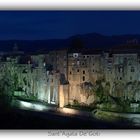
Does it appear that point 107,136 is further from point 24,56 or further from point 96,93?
point 24,56

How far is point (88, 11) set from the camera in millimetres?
3619

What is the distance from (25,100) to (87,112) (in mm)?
408

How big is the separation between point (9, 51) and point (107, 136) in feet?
2.73

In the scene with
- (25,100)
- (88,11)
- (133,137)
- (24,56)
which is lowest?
(133,137)

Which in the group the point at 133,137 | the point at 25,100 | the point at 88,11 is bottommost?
the point at 133,137

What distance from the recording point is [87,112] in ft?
12.0

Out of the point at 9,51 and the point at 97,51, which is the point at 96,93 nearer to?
the point at 97,51

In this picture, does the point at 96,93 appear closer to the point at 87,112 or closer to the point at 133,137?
the point at 87,112

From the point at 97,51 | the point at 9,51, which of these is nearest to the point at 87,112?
the point at 97,51

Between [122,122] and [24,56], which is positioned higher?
[24,56]

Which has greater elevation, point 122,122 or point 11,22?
point 11,22

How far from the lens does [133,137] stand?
3.63 m

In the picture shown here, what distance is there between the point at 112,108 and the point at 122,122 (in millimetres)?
110

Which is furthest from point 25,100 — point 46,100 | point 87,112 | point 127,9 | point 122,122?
point 127,9
